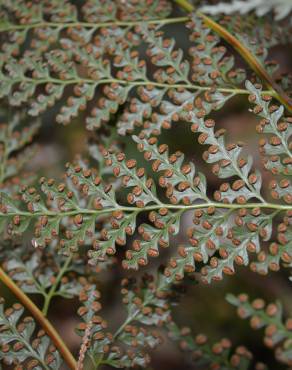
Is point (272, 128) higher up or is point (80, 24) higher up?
point (80, 24)

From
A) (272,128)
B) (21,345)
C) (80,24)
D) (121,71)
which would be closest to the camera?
(272,128)

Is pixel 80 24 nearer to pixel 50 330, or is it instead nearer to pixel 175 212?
pixel 175 212

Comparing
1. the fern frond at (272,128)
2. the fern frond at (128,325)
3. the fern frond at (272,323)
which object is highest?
the fern frond at (272,128)

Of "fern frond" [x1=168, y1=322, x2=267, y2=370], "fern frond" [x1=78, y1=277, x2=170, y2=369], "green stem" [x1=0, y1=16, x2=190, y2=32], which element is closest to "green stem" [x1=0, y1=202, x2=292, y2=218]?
"fern frond" [x1=78, y1=277, x2=170, y2=369]

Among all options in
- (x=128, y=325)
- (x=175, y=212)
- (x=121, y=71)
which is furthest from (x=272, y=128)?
(x=128, y=325)

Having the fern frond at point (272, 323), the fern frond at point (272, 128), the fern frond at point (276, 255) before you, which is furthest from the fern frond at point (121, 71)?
the fern frond at point (272, 323)

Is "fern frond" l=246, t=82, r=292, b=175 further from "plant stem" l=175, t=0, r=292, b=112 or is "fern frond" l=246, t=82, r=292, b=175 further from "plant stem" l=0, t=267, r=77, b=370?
"plant stem" l=0, t=267, r=77, b=370

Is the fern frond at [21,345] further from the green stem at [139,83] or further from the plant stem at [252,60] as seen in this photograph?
the plant stem at [252,60]

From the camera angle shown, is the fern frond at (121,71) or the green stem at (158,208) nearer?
the green stem at (158,208)

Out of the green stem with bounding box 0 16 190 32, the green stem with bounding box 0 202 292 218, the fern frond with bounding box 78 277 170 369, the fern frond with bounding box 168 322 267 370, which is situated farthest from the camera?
the green stem with bounding box 0 16 190 32
